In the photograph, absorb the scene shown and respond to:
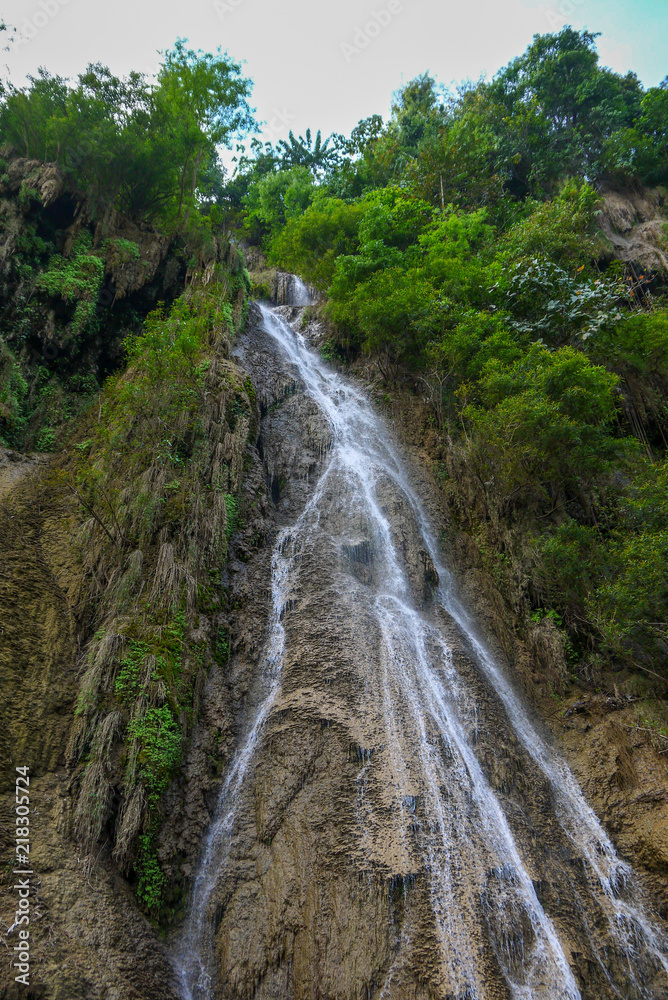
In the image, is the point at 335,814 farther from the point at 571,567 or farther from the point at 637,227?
the point at 637,227

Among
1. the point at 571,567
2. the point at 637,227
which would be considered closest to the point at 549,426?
the point at 571,567

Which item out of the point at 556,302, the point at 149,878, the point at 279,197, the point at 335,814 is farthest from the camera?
→ the point at 279,197

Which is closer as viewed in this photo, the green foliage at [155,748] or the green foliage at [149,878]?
the green foliage at [149,878]

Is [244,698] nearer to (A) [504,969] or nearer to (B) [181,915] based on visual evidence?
(B) [181,915]

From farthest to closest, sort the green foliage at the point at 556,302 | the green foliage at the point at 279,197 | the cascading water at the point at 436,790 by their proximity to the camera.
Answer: the green foliage at the point at 279,197, the green foliage at the point at 556,302, the cascading water at the point at 436,790

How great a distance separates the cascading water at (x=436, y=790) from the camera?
679 centimetres

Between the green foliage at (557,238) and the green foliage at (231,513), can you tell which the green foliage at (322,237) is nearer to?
the green foliage at (557,238)

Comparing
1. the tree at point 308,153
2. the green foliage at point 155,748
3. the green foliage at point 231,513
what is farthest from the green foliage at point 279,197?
the green foliage at point 155,748

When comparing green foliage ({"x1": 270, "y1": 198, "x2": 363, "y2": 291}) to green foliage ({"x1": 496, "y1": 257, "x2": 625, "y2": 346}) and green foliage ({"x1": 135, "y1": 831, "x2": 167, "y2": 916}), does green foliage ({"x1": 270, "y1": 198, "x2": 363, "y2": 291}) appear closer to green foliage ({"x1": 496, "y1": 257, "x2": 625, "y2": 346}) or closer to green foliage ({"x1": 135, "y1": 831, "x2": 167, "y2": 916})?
green foliage ({"x1": 496, "y1": 257, "x2": 625, "y2": 346})

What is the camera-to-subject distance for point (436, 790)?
806 cm

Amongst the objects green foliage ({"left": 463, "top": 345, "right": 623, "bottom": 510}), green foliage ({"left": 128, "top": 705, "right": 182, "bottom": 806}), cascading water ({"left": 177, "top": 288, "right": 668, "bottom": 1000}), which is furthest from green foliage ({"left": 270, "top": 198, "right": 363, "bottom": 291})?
green foliage ({"left": 128, "top": 705, "right": 182, "bottom": 806})

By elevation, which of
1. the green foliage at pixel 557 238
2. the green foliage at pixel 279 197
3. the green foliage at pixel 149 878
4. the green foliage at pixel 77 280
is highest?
the green foliage at pixel 279 197

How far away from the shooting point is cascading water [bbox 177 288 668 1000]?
22.3ft

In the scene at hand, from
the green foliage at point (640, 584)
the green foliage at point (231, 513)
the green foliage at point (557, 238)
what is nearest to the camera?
the green foliage at point (640, 584)
